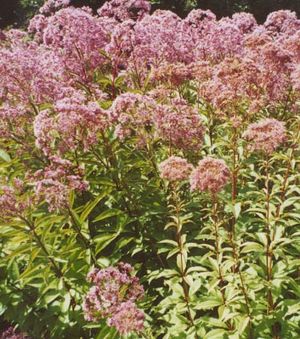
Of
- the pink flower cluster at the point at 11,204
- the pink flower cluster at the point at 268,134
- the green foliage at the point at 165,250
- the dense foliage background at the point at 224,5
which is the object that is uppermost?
the pink flower cluster at the point at 268,134

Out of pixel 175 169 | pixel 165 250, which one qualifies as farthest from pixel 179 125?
pixel 165 250

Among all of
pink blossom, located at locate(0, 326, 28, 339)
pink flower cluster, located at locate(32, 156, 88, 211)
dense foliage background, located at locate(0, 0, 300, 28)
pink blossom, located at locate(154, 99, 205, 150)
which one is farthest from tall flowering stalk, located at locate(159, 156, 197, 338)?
dense foliage background, located at locate(0, 0, 300, 28)

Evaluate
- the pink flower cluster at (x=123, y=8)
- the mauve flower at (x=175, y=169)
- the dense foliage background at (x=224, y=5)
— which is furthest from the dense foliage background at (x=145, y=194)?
the dense foliage background at (x=224, y=5)

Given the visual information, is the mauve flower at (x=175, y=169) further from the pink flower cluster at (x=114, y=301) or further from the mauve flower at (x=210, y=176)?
the pink flower cluster at (x=114, y=301)

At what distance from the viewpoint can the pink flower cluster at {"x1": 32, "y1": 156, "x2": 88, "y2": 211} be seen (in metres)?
4.23

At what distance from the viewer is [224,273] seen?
15.0ft

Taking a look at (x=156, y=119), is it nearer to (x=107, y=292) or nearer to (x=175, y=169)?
(x=175, y=169)

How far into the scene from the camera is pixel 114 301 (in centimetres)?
382

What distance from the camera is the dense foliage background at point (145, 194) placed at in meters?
4.48

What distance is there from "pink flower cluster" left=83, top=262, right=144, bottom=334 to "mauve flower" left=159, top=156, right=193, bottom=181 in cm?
86

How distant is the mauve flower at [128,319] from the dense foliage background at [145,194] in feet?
0.04

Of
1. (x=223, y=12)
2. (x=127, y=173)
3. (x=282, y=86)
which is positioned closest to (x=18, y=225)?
(x=127, y=173)

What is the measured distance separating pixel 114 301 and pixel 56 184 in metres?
1.11

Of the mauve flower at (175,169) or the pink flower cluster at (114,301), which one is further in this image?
the mauve flower at (175,169)
